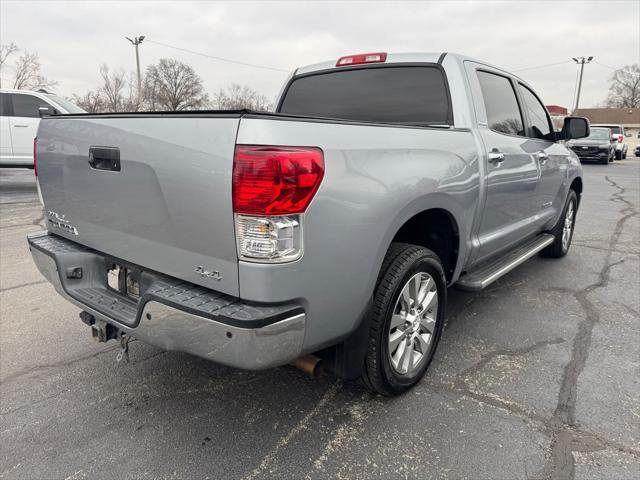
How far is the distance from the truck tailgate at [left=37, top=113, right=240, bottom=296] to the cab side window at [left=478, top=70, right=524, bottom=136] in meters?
2.29

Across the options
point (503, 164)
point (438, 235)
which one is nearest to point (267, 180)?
point (438, 235)

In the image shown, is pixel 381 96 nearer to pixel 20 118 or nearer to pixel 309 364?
pixel 309 364

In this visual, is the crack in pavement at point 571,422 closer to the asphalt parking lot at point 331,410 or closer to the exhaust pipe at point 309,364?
the asphalt parking lot at point 331,410

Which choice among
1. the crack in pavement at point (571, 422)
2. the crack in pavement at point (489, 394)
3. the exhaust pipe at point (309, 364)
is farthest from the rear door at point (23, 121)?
the crack in pavement at point (571, 422)

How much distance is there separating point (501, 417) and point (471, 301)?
1.76 meters

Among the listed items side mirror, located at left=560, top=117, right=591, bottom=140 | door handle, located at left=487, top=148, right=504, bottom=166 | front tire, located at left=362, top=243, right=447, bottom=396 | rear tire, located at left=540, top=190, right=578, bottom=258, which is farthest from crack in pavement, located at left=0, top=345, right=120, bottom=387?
side mirror, located at left=560, top=117, right=591, bottom=140

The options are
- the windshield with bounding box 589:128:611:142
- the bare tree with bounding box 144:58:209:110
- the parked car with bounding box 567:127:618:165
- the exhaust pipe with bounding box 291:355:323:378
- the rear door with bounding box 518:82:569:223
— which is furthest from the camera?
the bare tree with bounding box 144:58:209:110

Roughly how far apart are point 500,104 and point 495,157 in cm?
71

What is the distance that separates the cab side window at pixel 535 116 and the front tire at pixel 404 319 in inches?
88.7

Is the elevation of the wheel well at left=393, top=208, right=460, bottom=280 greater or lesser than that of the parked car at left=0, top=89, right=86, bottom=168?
lesser

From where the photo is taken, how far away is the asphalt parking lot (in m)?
2.10

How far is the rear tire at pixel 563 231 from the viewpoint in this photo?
204 inches

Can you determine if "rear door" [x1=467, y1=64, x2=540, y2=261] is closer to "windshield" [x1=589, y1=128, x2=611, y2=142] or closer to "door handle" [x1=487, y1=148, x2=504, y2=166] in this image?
"door handle" [x1=487, y1=148, x2=504, y2=166]

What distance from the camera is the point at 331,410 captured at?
8.20 ft
